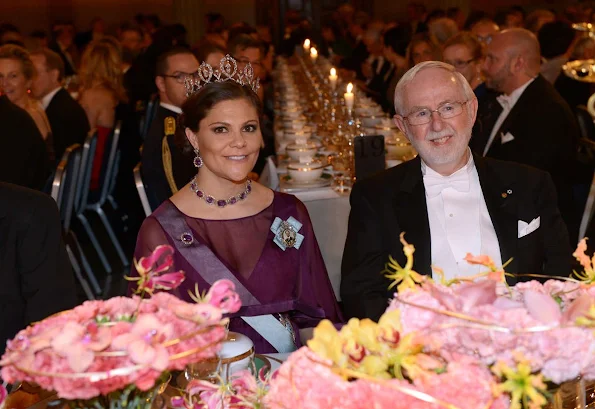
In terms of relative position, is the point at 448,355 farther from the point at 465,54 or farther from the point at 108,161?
the point at 108,161

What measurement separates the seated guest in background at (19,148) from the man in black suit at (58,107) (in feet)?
4.11

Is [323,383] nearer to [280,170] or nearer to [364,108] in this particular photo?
[280,170]

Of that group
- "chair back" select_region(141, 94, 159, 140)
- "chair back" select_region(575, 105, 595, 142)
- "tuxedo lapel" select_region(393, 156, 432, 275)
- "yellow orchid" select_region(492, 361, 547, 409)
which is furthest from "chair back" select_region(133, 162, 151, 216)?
"yellow orchid" select_region(492, 361, 547, 409)

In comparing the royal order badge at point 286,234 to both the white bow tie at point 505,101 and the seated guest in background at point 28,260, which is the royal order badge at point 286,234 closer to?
the seated guest in background at point 28,260

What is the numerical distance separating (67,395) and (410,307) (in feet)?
1.59

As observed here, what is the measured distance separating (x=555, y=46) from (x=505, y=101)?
2.37 meters

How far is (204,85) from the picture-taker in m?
2.65

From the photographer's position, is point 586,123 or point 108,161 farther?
point 108,161

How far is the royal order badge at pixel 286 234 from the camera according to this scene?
2.59 m

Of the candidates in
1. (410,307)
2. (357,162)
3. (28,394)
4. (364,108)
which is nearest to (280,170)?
(357,162)

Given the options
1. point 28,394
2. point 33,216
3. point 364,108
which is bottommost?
point 364,108

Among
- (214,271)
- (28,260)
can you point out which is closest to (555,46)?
(214,271)

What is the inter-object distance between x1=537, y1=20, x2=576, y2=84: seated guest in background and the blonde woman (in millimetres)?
3513

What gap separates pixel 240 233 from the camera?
2.59 m
